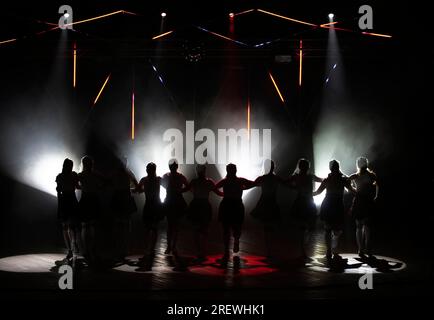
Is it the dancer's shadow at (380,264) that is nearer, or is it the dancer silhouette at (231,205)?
the dancer's shadow at (380,264)

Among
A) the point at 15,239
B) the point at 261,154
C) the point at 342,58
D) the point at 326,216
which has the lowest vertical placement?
the point at 15,239

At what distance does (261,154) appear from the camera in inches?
508

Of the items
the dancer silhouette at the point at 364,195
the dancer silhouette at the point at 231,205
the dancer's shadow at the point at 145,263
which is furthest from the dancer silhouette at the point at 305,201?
the dancer's shadow at the point at 145,263

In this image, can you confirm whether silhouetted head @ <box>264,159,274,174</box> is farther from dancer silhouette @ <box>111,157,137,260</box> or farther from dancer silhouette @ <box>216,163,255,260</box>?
dancer silhouette @ <box>111,157,137,260</box>

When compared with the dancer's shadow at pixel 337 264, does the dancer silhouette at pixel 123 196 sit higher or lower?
higher

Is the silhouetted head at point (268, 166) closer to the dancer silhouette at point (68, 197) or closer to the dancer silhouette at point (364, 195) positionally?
the dancer silhouette at point (364, 195)

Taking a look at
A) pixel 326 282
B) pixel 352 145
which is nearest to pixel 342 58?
pixel 352 145

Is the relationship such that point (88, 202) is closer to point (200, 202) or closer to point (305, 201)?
point (200, 202)

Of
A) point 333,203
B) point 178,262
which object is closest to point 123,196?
point 178,262

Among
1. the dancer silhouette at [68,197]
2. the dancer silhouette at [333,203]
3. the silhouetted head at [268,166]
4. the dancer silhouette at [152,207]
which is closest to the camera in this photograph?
the dancer silhouette at [68,197]

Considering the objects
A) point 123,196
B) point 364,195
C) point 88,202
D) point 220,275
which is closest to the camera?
point 220,275

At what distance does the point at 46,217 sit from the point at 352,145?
6.62 metres
